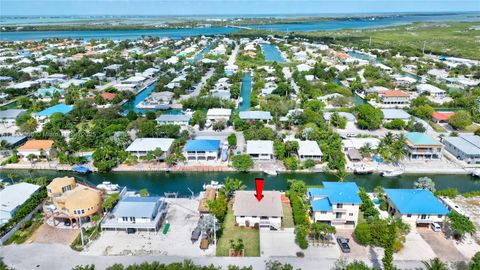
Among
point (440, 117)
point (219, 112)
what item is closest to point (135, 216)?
point (219, 112)

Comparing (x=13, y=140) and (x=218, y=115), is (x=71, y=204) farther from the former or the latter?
(x=218, y=115)

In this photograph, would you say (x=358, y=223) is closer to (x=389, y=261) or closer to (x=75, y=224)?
(x=389, y=261)

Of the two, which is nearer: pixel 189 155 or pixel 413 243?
pixel 413 243

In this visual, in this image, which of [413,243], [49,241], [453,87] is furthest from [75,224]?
[453,87]

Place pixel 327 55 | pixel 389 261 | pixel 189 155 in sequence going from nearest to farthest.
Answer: pixel 389 261
pixel 189 155
pixel 327 55

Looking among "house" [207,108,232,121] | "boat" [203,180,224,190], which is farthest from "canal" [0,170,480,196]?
"house" [207,108,232,121]

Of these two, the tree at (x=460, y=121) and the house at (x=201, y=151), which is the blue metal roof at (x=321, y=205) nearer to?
the house at (x=201, y=151)

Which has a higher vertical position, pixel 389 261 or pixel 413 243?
pixel 389 261

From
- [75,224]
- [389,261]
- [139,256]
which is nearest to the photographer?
[389,261]
